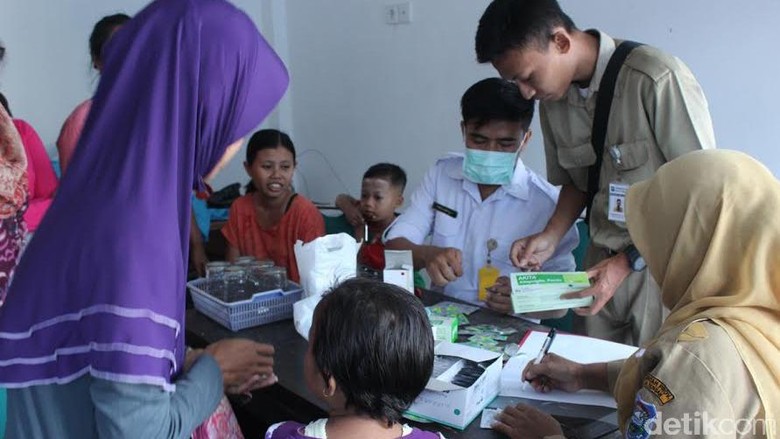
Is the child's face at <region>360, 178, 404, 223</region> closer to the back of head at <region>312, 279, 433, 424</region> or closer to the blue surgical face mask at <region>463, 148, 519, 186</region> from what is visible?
the blue surgical face mask at <region>463, 148, 519, 186</region>

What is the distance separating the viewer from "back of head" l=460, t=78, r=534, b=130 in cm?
235

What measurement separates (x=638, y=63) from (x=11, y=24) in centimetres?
422

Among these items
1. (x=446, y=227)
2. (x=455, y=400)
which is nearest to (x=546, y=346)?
(x=455, y=400)

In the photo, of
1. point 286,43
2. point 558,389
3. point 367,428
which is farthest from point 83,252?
point 286,43

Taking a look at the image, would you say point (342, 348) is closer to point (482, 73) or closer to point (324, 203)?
point (482, 73)

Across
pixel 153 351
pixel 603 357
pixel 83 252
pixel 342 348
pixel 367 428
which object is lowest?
pixel 603 357

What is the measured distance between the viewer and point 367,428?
4.06 ft

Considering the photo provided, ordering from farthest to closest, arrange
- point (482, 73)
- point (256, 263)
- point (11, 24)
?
1. point (11, 24)
2. point (482, 73)
3. point (256, 263)

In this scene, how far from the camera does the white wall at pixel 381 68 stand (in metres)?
2.82

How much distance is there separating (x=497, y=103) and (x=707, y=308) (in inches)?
50.0

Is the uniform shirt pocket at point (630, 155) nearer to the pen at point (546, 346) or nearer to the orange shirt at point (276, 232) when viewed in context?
the pen at point (546, 346)

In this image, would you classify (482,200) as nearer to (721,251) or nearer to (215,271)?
(215,271)

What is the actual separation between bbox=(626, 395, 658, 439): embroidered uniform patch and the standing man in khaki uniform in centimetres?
61

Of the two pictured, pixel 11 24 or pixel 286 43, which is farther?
pixel 286 43
